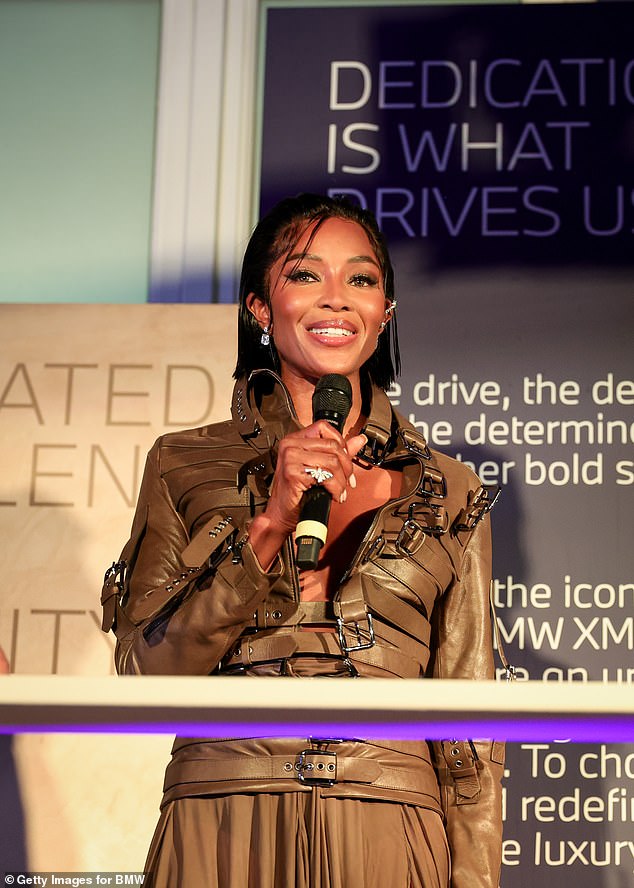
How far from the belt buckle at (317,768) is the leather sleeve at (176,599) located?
0.18 m

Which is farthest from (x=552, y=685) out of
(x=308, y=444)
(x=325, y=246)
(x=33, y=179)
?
(x=33, y=179)

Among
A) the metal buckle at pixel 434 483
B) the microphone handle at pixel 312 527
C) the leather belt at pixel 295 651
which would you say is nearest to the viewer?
the microphone handle at pixel 312 527

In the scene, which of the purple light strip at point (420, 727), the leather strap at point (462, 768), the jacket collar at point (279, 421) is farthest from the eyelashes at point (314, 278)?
the purple light strip at point (420, 727)

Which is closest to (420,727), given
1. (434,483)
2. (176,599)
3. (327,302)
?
(176,599)

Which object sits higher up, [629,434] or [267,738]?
[629,434]

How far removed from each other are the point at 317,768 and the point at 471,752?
0.32 m

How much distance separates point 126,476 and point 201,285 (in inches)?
23.2

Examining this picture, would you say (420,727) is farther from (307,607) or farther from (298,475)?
(307,607)

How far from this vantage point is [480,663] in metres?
1.98

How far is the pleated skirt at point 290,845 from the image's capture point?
163cm

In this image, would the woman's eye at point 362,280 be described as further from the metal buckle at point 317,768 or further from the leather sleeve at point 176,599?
the metal buckle at point 317,768

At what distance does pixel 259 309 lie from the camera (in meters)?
2.17

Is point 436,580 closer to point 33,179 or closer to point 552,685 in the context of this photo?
point 552,685

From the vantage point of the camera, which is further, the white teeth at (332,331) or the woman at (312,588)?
the white teeth at (332,331)
